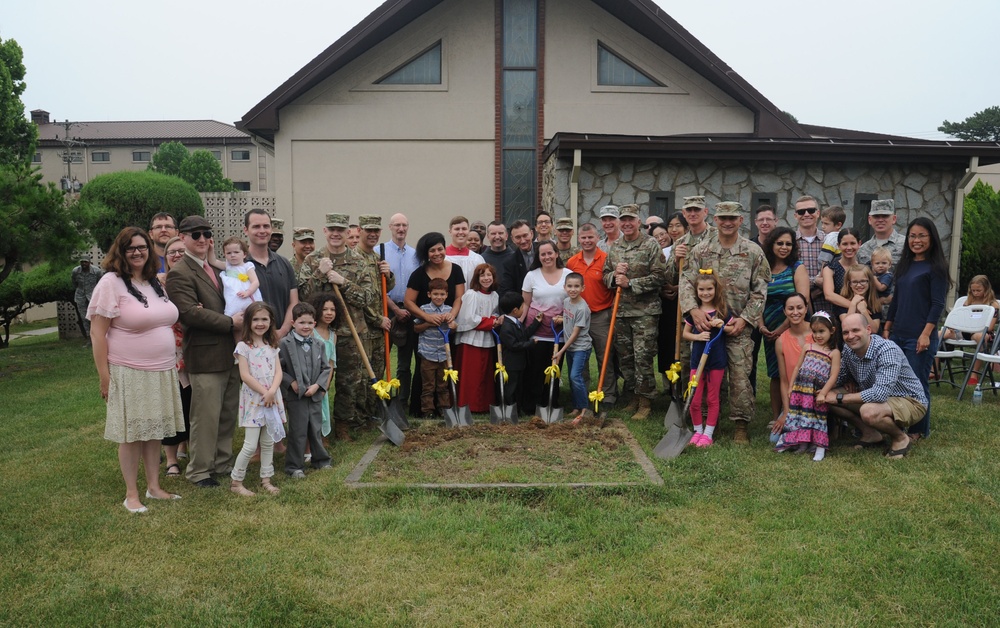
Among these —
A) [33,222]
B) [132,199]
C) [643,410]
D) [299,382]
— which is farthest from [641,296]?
[132,199]

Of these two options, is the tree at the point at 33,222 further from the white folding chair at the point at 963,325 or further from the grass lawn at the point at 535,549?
the white folding chair at the point at 963,325

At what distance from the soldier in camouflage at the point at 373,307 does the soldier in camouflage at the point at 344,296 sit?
0.22ft

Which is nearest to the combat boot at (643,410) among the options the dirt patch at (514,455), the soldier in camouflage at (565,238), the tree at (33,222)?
the dirt patch at (514,455)

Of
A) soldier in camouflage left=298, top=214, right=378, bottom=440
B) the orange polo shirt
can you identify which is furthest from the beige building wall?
the orange polo shirt

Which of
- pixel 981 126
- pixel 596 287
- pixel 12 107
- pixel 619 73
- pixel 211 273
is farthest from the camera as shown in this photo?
pixel 981 126

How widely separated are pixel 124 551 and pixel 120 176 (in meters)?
15.7

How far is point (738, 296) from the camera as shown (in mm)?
6371

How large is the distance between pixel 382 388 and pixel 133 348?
7.05 feet

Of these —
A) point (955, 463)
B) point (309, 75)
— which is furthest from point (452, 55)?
point (955, 463)

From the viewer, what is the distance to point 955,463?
5.64m

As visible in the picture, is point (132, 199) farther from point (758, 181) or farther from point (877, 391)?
point (877, 391)

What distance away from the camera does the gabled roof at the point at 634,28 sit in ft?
44.4

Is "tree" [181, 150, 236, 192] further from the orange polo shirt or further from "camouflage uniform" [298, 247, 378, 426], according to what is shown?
the orange polo shirt

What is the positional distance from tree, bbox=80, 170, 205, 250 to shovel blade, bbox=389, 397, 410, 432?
40.9ft
